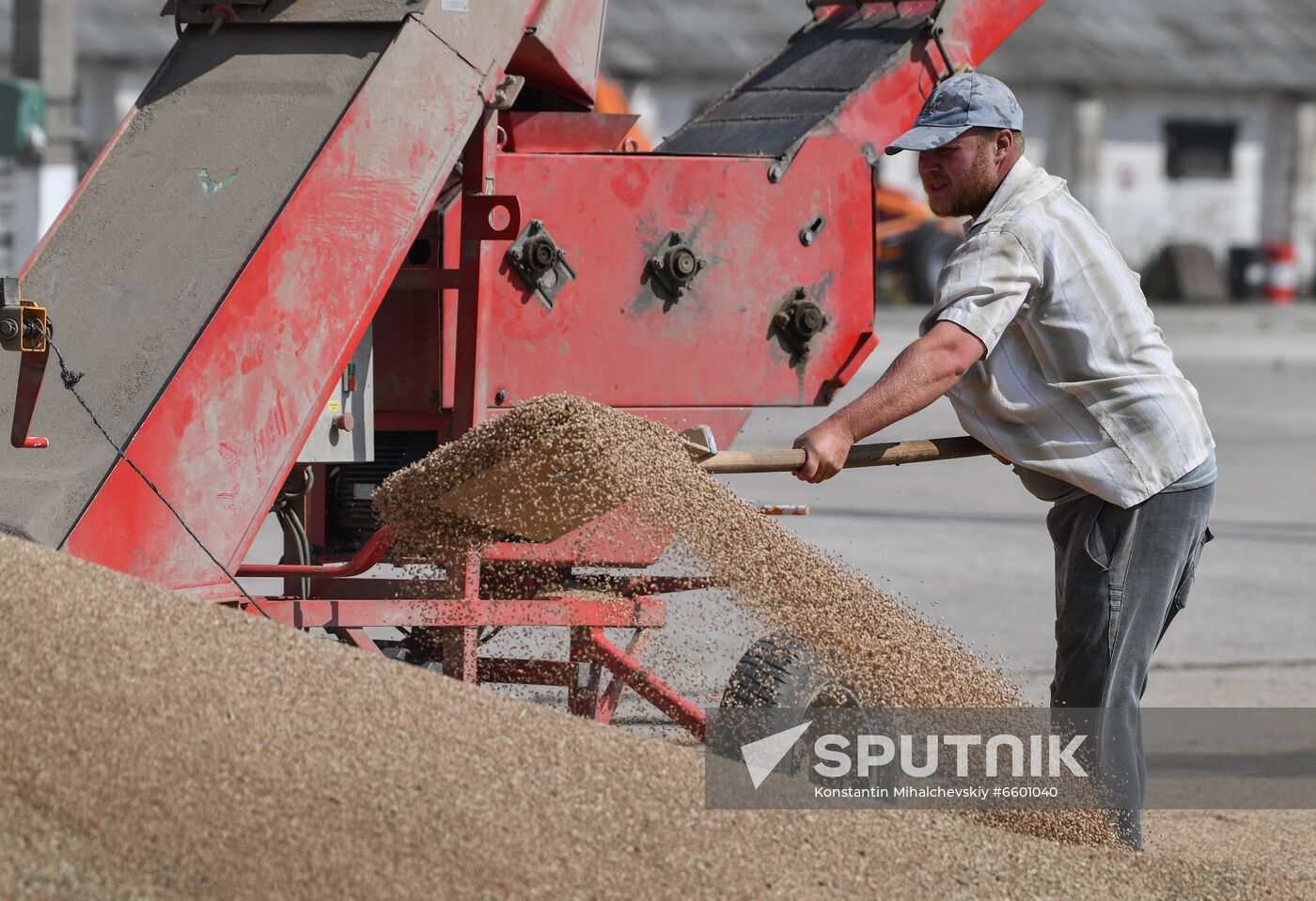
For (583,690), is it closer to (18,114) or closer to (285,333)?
(285,333)

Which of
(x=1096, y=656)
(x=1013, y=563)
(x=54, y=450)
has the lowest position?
(x=1013, y=563)

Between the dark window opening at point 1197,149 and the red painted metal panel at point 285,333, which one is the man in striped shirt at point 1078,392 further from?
the dark window opening at point 1197,149

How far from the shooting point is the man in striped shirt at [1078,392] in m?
3.28

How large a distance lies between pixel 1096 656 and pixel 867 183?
140cm

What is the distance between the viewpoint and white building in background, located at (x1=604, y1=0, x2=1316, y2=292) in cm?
2373

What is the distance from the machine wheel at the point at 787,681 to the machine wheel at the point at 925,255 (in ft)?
56.0

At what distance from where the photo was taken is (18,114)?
1041cm

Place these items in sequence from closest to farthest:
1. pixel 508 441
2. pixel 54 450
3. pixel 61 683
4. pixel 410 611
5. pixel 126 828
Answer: pixel 126 828
pixel 61 683
pixel 54 450
pixel 508 441
pixel 410 611

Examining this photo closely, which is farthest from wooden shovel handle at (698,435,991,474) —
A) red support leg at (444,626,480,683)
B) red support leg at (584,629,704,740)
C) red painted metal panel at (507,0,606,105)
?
red painted metal panel at (507,0,606,105)

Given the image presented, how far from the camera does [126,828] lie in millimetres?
Result: 2516

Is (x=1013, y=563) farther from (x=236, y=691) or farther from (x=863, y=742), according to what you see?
(x=236, y=691)

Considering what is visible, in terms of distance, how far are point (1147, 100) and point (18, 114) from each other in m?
18.5

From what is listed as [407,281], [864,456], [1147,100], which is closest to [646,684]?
[864,456]

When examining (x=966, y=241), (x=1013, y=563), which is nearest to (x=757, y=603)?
(x=966, y=241)
